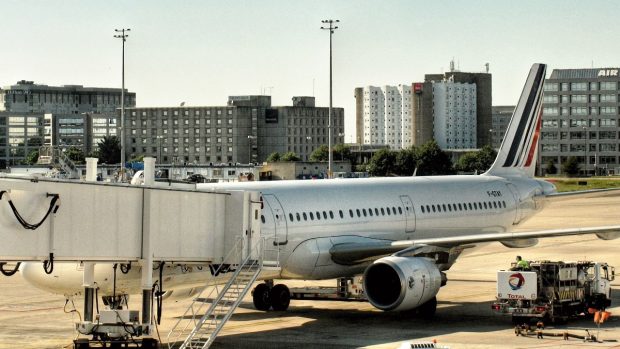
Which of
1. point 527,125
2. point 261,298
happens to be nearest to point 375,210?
point 261,298

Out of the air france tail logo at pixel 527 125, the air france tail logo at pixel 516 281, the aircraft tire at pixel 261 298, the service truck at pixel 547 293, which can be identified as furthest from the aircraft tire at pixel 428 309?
the air france tail logo at pixel 527 125

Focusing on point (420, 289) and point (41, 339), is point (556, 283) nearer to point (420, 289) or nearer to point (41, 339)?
point (420, 289)

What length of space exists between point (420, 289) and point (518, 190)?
15.6m

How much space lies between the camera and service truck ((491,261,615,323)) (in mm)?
35406

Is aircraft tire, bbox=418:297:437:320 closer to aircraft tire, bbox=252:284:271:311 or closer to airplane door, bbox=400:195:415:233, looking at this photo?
aircraft tire, bbox=252:284:271:311

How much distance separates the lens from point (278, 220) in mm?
36281

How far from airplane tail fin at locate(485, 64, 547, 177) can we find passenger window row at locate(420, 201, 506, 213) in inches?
Answer: 125

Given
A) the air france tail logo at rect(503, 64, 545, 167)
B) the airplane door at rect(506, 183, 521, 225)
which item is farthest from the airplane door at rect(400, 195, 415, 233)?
the air france tail logo at rect(503, 64, 545, 167)

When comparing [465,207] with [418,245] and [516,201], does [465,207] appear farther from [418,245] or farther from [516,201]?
[418,245]

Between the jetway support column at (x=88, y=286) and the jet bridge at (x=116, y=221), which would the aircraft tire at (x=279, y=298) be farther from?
the jetway support column at (x=88, y=286)

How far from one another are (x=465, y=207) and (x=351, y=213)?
783cm

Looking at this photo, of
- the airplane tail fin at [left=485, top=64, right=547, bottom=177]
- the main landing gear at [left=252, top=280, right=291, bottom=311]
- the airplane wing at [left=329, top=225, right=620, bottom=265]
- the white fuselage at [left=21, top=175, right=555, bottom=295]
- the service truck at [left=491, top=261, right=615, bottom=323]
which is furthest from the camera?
the airplane tail fin at [left=485, top=64, right=547, bottom=177]

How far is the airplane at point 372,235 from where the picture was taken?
32.8 metres

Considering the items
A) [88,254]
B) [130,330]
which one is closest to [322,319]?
[130,330]
